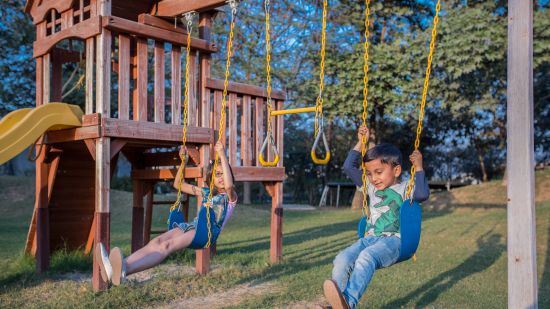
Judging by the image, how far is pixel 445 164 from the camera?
86.9 feet

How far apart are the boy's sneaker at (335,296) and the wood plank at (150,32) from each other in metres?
4.47

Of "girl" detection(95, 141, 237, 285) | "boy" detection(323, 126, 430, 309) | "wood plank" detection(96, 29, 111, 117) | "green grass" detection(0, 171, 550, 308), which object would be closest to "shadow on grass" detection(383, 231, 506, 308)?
"green grass" detection(0, 171, 550, 308)

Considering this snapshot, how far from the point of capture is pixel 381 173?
4.40 metres

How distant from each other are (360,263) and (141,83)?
4192 millimetres

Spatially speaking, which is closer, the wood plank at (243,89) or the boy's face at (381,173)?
the boy's face at (381,173)

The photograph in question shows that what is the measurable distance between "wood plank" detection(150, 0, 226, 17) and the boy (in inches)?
131

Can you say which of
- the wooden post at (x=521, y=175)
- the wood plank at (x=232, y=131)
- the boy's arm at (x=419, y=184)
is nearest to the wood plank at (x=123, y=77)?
the wood plank at (x=232, y=131)

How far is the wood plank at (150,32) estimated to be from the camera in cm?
654

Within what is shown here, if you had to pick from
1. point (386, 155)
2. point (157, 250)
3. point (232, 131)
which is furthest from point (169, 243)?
point (232, 131)

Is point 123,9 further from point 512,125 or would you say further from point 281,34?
point 281,34


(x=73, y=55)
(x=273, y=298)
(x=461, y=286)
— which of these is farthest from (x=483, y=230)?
A: (x=73, y=55)

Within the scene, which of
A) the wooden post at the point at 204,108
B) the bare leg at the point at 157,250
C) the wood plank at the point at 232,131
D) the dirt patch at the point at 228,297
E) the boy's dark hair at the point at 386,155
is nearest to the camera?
the boy's dark hair at the point at 386,155

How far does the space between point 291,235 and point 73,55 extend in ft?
21.3

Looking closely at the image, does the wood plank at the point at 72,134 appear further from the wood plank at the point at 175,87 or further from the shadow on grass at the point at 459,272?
the shadow on grass at the point at 459,272
